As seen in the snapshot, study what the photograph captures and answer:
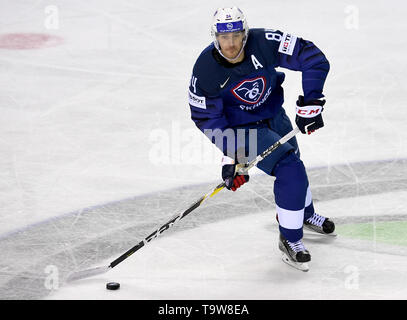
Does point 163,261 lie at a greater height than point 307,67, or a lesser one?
lesser

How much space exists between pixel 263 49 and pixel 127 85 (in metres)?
3.06

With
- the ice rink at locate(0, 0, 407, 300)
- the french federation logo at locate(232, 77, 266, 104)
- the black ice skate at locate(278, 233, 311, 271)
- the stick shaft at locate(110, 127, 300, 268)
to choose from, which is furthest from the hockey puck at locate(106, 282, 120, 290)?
the french federation logo at locate(232, 77, 266, 104)

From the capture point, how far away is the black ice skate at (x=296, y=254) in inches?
169

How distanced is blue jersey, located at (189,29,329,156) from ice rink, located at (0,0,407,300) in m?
0.79

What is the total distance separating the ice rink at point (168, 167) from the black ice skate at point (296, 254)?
0.05m

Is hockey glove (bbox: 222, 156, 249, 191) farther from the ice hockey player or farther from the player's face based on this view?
the player's face

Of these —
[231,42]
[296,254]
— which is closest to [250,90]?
[231,42]

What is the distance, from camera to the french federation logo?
4.29 m

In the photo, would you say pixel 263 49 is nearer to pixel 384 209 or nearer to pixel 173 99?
pixel 384 209

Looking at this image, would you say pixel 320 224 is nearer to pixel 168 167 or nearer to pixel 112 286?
pixel 112 286

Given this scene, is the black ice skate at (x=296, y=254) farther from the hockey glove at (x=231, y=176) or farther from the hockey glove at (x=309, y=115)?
the hockey glove at (x=309, y=115)

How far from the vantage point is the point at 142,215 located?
16.5 feet
